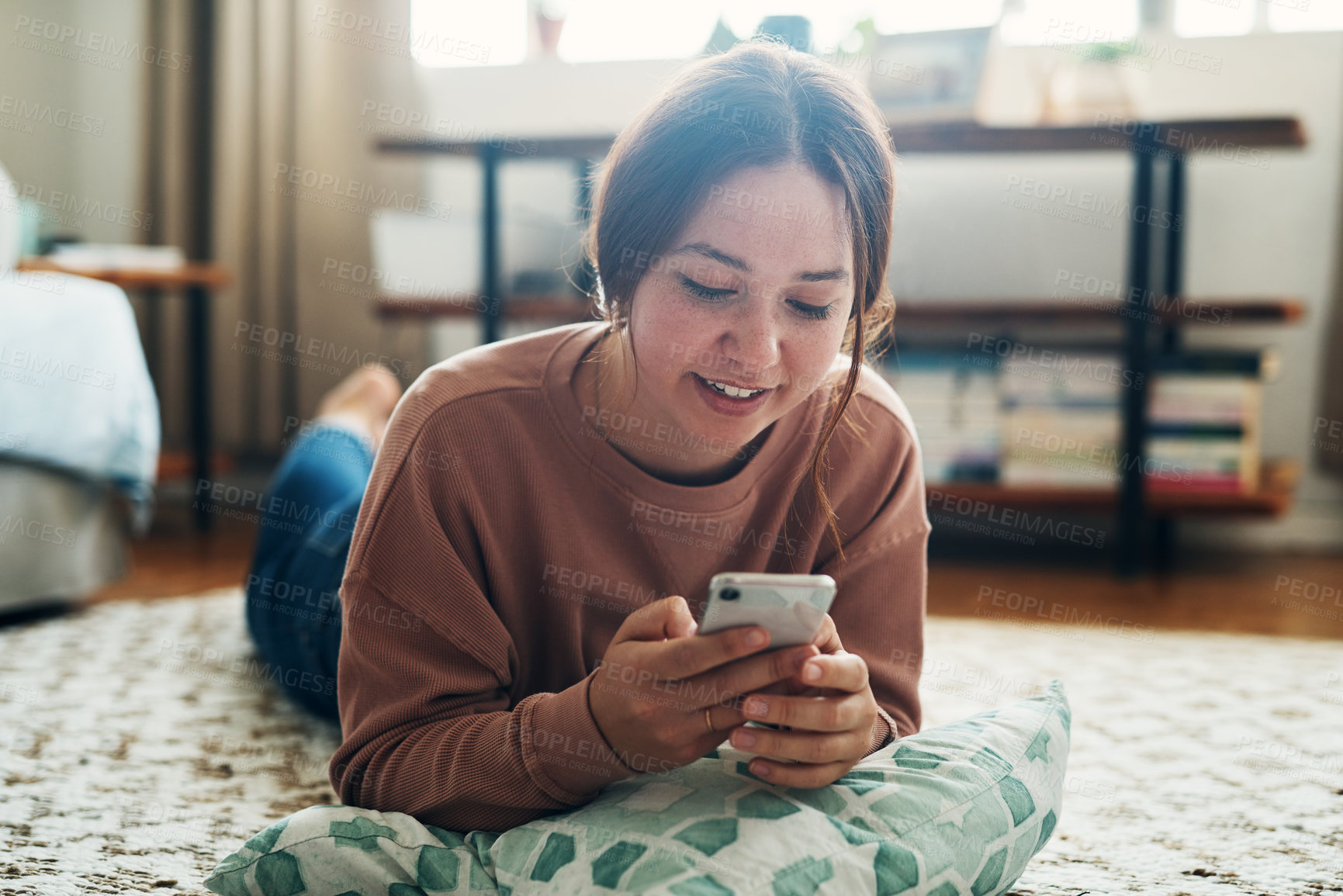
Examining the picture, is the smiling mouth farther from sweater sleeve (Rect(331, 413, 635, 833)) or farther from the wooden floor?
the wooden floor

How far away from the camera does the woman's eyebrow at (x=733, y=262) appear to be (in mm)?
737

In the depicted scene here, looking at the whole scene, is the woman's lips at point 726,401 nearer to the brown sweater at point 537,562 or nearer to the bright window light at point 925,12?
the brown sweater at point 537,562

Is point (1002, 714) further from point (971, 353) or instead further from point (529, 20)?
point (529, 20)

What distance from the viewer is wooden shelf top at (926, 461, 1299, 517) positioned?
6.87 feet

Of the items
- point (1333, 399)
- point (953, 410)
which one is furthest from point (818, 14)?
point (1333, 399)

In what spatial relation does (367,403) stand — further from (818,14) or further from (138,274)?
(818,14)

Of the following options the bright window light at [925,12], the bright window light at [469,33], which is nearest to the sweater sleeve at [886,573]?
the bright window light at [925,12]

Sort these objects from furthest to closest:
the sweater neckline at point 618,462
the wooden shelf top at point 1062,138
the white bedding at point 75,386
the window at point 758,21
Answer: the window at point 758,21 → the wooden shelf top at point 1062,138 → the white bedding at point 75,386 → the sweater neckline at point 618,462

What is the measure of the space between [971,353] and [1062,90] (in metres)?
0.54

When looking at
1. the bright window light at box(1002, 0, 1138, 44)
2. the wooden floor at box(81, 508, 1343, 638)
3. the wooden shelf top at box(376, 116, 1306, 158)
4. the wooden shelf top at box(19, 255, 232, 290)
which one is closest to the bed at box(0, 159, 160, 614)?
the wooden floor at box(81, 508, 1343, 638)

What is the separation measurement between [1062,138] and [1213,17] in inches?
25.0

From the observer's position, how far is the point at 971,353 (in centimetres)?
225

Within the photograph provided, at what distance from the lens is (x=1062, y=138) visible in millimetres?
2064

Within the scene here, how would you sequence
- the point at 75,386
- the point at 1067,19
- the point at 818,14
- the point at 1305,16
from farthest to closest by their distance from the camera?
the point at 818,14, the point at 1067,19, the point at 1305,16, the point at 75,386
